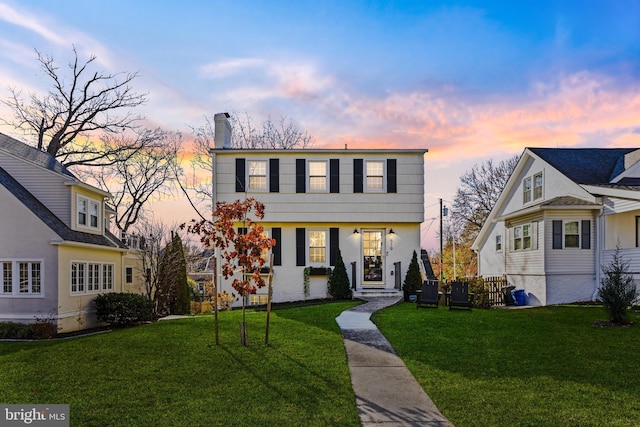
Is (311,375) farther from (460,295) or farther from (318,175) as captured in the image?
(318,175)

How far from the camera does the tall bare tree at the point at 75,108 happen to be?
1003 inches

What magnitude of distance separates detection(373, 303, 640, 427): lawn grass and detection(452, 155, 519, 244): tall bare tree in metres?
24.8

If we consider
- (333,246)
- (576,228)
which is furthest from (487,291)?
(333,246)

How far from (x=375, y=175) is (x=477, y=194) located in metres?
19.5

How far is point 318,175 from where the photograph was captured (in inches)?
792

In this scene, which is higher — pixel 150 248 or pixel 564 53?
pixel 564 53

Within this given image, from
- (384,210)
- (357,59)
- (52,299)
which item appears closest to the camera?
(52,299)

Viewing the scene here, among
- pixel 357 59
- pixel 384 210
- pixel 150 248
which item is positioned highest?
pixel 357 59

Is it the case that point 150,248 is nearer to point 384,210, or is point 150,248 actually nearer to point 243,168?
point 243,168

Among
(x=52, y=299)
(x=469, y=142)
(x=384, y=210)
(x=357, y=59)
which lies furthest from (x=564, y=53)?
(x=52, y=299)

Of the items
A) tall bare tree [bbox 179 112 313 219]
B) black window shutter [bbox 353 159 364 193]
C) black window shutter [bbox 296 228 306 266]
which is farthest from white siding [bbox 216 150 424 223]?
tall bare tree [bbox 179 112 313 219]

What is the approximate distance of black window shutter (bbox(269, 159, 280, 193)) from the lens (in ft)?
65.5

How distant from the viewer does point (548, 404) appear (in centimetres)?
577

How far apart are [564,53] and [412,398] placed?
45.4 feet
